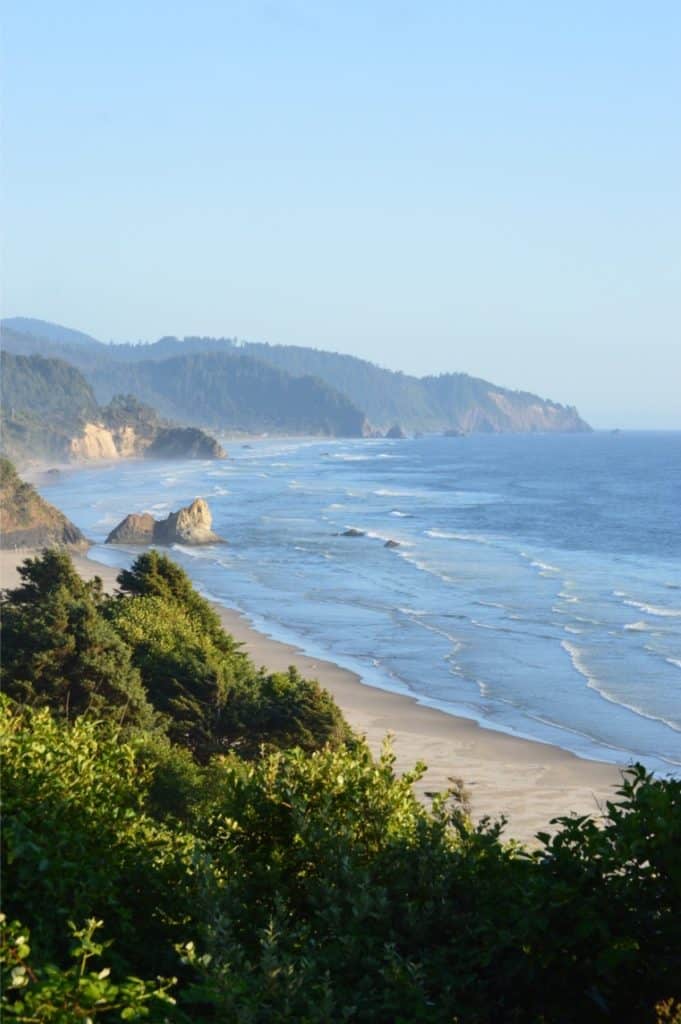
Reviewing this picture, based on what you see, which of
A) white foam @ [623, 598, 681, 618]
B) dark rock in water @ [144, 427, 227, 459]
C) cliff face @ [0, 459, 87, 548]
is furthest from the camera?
dark rock in water @ [144, 427, 227, 459]

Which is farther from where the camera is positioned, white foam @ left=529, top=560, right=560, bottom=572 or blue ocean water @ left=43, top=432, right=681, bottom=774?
white foam @ left=529, top=560, right=560, bottom=572

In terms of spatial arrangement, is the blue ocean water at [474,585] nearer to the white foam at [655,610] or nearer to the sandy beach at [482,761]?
the white foam at [655,610]

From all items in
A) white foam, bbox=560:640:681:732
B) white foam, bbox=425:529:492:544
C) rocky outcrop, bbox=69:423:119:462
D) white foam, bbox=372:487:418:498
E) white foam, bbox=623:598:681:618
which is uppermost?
rocky outcrop, bbox=69:423:119:462

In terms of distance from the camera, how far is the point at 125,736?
55.2 feet

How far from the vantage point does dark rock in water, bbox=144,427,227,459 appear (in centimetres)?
16575

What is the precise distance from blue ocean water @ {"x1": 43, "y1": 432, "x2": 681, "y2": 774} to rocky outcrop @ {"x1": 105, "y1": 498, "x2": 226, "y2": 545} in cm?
137

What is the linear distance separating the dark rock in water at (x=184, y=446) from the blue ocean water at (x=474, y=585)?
149 feet

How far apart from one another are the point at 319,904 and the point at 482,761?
19.6 meters

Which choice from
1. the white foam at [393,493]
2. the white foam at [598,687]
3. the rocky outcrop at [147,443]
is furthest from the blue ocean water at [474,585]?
the rocky outcrop at [147,443]

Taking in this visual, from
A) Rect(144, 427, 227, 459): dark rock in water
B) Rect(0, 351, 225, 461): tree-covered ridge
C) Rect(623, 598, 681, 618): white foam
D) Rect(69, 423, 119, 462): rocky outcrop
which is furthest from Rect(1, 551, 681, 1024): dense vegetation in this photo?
Rect(144, 427, 227, 459): dark rock in water

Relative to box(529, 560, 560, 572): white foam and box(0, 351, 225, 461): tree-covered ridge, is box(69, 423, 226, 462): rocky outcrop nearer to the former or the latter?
box(0, 351, 225, 461): tree-covered ridge

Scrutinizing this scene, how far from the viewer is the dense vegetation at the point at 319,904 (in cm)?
625

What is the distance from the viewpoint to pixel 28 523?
210ft

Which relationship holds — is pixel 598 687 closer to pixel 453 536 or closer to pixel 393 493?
pixel 453 536
